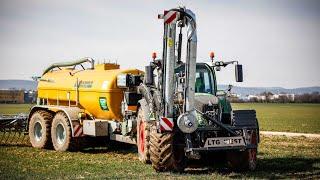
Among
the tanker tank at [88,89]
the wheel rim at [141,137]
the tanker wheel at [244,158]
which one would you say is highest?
the tanker tank at [88,89]

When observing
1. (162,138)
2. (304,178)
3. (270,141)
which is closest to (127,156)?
(162,138)

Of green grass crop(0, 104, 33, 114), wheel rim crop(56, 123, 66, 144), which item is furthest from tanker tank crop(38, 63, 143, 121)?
green grass crop(0, 104, 33, 114)

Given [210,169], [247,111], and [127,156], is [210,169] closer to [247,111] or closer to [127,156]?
[247,111]

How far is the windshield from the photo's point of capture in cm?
1218

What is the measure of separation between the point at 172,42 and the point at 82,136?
241 inches

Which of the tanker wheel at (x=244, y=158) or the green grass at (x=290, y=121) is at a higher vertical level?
the tanker wheel at (x=244, y=158)

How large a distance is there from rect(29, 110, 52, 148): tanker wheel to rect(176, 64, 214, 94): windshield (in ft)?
22.1

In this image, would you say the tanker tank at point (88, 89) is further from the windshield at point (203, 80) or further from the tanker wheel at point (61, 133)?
the windshield at point (203, 80)

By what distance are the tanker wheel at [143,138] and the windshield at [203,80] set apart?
1.62 meters

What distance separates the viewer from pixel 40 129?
17.3m

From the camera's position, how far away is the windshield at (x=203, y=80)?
12180 mm

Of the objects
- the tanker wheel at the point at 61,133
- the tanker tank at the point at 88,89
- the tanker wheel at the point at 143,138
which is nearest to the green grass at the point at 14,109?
the tanker tank at the point at 88,89

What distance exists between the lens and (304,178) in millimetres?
9992

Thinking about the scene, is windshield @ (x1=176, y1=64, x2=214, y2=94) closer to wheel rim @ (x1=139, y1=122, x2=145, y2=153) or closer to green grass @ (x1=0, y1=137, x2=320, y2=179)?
wheel rim @ (x1=139, y1=122, x2=145, y2=153)
